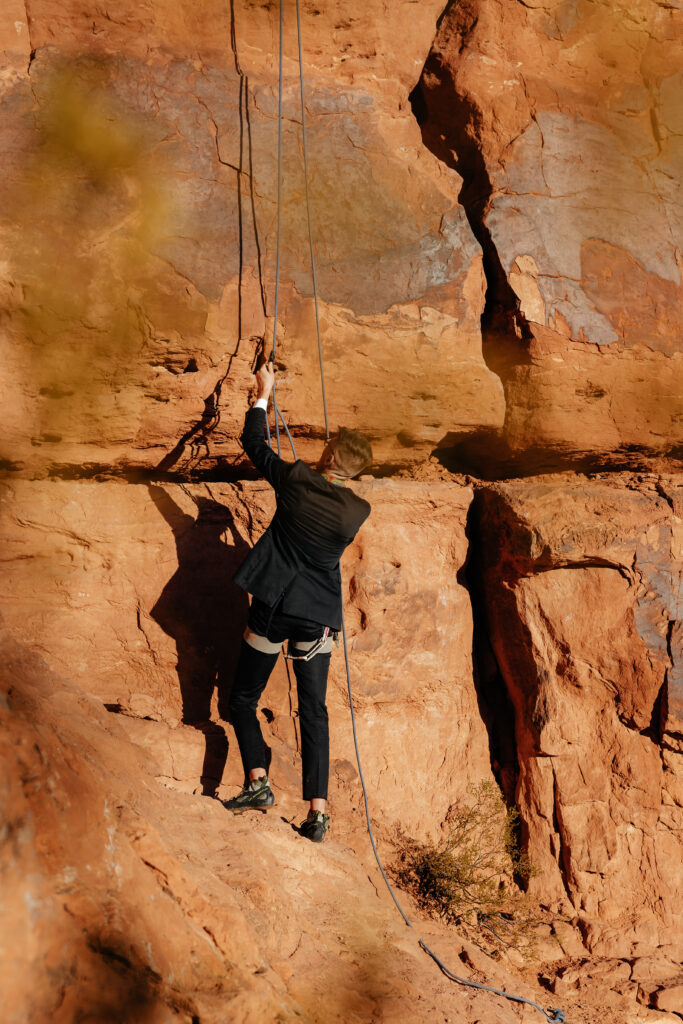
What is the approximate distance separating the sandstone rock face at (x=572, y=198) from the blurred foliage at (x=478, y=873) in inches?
84.4

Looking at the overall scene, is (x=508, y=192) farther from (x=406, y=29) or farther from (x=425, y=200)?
(x=406, y=29)

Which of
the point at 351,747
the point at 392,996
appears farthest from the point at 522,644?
the point at 392,996

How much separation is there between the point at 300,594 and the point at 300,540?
24cm

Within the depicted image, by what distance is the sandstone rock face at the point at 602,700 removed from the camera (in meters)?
4.68

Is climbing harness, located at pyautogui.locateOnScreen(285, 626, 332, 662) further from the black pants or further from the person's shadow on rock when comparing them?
the person's shadow on rock

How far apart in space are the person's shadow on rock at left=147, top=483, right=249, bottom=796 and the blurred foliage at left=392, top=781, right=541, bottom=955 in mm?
1325

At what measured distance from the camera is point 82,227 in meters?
3.88

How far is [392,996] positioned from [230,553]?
2256mm

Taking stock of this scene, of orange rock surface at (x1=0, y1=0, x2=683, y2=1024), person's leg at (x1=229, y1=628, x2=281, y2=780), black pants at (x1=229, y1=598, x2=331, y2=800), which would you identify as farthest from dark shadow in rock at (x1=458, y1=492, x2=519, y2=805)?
person's leg at (x1=229, y1=628, x2=281, y2=780)

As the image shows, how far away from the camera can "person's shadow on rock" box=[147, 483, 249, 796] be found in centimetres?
429

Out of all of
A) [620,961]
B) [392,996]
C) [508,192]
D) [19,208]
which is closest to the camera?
[392,996]

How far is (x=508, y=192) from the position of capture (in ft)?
15.4

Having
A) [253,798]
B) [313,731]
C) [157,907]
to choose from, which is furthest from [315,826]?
[157,907]

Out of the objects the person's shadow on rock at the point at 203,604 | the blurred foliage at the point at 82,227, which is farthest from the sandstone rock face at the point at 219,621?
the blurred foliage at the point at 82,227
